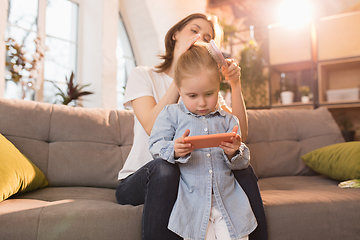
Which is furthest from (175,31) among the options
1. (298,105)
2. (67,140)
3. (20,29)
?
(298,105)

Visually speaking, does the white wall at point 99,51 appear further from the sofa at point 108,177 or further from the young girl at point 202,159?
the young girl at point 202,159

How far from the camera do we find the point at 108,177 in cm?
162

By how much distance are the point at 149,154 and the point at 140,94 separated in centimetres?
28

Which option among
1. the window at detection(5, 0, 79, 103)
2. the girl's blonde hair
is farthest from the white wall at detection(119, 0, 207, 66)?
the girl's blonde hair

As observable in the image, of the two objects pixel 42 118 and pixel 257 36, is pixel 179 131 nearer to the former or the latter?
pixel 42 118

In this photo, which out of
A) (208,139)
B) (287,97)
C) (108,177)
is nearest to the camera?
(208,139)

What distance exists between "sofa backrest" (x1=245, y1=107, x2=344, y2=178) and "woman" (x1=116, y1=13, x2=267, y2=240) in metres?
0.62

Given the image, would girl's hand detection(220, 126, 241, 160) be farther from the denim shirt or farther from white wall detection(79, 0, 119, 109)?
white wall detection(79, 0, 119, 109)

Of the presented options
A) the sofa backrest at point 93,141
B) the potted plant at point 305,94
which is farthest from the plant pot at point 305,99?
the sofa backrest at point 93,141

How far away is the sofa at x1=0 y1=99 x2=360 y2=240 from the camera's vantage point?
1020 mm

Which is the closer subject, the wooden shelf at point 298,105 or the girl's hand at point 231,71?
the girl's hand at point 231,71

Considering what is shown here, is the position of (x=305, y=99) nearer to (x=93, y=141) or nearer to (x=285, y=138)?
(x=285, y=138)

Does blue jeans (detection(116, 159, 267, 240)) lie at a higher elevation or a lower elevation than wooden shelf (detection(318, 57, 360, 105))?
lower

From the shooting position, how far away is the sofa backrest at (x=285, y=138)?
1.91 metres
